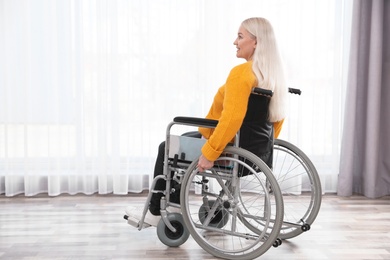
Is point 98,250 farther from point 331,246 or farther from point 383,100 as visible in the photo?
point 383,100

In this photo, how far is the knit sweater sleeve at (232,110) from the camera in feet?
6.92

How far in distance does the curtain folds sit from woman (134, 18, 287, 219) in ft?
4.25

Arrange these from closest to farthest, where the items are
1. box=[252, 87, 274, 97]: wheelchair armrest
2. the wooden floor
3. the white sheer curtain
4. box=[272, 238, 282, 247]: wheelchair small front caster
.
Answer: box=[252, 87, 274, 97]: wheelchair armrest
box=[272, 238, 282, 247]: wheelchair small front caster
the wooden floor
the white sheer curtain

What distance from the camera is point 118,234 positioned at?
2623mm

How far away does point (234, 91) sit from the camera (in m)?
2.12

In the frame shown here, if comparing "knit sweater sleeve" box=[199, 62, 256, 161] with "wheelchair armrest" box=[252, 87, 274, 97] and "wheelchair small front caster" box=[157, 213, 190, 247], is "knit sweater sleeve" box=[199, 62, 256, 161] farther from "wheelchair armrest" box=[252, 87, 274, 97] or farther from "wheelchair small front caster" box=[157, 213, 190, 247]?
"wheelchair small front caster" box=[157, 213, 190, 247]

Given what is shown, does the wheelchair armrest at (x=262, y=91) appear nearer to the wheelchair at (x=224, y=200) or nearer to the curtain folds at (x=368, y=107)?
the wheelchair at (x=224, y=200)

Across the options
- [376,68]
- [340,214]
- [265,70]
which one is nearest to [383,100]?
[376,68]

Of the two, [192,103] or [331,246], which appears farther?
[192,103]

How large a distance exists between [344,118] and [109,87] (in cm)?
154

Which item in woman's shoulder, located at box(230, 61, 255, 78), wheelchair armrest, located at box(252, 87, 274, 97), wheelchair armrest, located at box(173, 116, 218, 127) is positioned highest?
woman's shoulder, located at box(230, 61, 255, 78)

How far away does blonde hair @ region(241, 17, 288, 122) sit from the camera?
2189mm

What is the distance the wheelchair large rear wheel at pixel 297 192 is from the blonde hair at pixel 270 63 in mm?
252

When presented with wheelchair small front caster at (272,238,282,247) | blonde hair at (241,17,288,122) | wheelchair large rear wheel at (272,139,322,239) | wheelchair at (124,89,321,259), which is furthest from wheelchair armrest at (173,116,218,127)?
wheelchair small front caster at (272,238,282,247)
